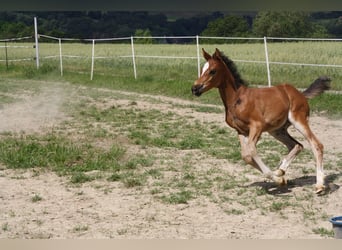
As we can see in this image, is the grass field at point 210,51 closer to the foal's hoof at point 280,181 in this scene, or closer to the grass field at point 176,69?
the grass field at point 176,69

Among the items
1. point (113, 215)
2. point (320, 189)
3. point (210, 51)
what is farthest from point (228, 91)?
point (210, 51)

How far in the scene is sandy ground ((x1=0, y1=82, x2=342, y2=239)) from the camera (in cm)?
527

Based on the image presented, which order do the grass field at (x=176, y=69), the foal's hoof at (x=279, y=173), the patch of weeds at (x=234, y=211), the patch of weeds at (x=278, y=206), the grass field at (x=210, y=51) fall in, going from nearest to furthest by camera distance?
1. the patch of weeds at (x=234, y=211)
2. the patch of weeds at (x=278, y=206)
3. the foal's hoof at (x=279, y=173)
4. the grass field at (x=176, y=69)
5. the grass field at (x=210, y=51)

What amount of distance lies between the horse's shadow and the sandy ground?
0.12 m

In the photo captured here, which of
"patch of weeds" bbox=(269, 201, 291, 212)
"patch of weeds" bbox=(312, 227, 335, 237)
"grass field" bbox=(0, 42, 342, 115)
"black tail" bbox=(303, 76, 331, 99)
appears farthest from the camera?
"grass field" bbox=(0, 42, 342, 115)

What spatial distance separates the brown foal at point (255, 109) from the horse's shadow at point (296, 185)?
0.19 meters

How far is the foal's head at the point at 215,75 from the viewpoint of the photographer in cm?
642

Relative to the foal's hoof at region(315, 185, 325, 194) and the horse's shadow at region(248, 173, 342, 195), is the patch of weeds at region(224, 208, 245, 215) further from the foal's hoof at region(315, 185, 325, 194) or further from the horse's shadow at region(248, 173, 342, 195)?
the foal's hoof at region(315, 185, 325, 194)

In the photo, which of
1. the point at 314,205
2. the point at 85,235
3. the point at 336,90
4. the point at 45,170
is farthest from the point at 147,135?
the point at 336,90

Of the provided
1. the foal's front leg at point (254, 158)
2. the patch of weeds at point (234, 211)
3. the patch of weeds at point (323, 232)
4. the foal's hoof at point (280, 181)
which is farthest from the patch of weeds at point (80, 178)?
the patch of weeds at point (323, 232)

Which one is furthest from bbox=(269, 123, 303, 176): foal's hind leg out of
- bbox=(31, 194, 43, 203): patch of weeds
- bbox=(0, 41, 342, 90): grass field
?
bbox=(0, 41, 342, 90): grass field

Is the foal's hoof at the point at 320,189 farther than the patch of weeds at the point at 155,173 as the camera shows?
No

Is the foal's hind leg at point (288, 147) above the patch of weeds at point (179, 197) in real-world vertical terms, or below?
above

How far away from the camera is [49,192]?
22.2 feet
